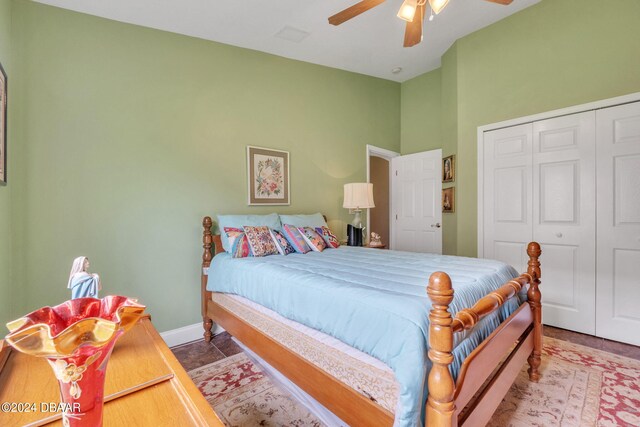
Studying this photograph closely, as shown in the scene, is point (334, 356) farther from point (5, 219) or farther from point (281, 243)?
point (5, 219)

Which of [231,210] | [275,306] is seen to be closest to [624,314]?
[275,306]

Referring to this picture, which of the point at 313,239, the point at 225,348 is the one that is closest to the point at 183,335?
the point at 225,348

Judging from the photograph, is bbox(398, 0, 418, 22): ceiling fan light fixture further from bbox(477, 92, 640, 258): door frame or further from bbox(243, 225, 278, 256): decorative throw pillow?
bbox(243, 225, 278, 256): decorative throw pillow

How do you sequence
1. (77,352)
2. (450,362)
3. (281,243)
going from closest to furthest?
(77,352) < (450,362) < (281,243)

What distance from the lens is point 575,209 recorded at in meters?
2.84

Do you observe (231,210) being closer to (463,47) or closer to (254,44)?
(254,44)

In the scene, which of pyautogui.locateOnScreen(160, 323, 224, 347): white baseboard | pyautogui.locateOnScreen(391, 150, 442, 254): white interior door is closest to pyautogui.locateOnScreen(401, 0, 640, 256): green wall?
pyautogui.locateOnScreen(391, 150, 442, 254): white interior door

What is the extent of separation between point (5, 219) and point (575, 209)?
15.2 feet

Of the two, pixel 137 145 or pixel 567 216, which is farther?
pixel 567 216

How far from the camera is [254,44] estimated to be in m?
3.20

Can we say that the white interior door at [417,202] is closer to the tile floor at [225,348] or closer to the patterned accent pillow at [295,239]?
the tile floor at [225,348]

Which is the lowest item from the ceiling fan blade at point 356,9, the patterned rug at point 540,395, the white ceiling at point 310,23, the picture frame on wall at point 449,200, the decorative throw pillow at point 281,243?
the patterned rug at point 540,395

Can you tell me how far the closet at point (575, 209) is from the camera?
258 cm

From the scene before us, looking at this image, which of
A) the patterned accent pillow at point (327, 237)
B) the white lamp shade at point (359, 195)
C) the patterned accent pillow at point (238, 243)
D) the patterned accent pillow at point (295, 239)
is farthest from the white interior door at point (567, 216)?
the patterned accent pillow at point (238, 243)
